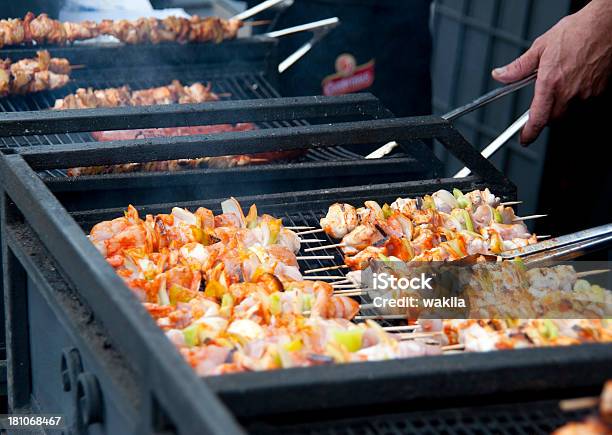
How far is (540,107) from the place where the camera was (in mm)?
3588

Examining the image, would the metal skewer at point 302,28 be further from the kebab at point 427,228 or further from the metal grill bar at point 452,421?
the metal grill bar at point 452,421

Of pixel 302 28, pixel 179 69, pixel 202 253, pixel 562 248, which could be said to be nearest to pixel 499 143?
pixel 562 248

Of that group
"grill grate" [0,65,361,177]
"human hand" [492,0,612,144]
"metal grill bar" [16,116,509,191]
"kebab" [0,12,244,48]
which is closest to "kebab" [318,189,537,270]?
"metal grill bar" [16,116,509,191]

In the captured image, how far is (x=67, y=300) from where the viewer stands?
238 centimetres

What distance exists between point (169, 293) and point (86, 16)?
11.9ft

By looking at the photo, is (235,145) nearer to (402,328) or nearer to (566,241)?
(402,328)

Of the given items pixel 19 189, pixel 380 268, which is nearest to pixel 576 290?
pixel 380 268

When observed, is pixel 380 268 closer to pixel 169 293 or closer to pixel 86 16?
pixel 169 293

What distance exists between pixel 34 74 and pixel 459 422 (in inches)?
132

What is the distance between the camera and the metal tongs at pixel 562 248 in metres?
2.65

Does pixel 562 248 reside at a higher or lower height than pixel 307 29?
lower
